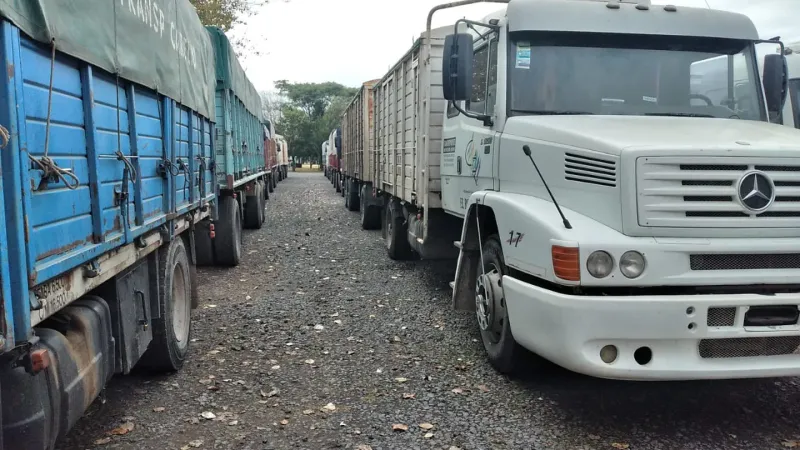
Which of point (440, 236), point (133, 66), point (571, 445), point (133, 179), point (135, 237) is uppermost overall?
point (133, 66)

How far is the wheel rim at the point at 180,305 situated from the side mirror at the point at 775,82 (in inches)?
190

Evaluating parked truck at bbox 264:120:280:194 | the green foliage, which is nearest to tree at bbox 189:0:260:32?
parked truck at bbox 264:120:280:194

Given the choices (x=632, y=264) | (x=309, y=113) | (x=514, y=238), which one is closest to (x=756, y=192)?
(x=632, y=264)

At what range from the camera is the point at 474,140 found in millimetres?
5336

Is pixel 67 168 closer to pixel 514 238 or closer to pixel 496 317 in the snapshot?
pixel 514 238

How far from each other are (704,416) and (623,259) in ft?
4.27

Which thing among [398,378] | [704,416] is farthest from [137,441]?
[704,416]

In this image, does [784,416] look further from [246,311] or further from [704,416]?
[246,311]

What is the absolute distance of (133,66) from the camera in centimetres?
365

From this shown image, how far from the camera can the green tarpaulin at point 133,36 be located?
7.86 feet

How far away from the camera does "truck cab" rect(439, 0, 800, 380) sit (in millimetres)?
3381

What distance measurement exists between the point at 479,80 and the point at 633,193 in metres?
2.10

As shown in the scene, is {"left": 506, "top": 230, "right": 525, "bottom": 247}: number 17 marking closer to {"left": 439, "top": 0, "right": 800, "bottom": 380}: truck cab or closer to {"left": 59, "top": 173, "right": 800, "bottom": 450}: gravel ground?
{"left": 439, "top": 0, "right": 800, "bottom": 380}: truck cab

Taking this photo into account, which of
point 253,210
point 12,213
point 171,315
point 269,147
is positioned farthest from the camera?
point 269,147
